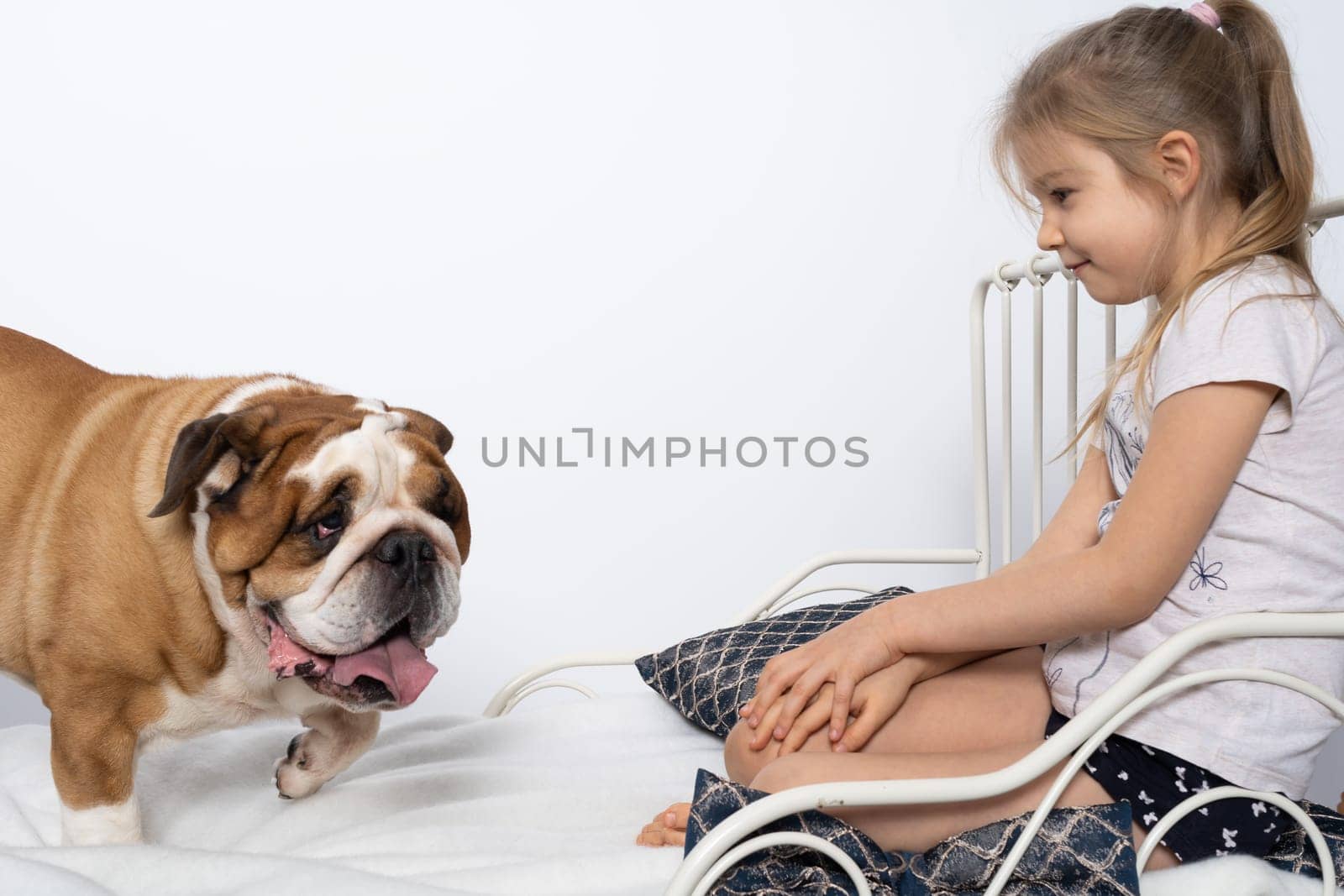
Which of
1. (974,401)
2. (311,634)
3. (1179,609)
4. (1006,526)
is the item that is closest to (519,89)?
(974,401)

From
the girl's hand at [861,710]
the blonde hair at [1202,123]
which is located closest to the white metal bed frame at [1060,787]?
the girl's hand at [861,710]

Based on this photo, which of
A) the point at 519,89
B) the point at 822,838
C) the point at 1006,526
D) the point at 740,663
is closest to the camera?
the point at 822,838

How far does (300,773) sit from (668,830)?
575 millimetres

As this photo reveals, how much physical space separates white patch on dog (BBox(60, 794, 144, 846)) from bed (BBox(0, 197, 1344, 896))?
5cm

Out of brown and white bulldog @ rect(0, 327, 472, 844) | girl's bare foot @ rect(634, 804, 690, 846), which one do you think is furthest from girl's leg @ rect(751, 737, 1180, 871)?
brown and white bulldog @ rect(0, 327, 472, 844)

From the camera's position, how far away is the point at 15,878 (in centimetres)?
112

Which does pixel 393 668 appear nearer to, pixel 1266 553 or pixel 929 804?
pixel 929 804

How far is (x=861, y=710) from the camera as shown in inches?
→ 49.5

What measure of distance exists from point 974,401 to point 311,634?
136cm

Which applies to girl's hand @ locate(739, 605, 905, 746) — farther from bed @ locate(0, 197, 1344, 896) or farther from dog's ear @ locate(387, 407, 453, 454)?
dog's ear @ locate(387, 407, 453, 454)

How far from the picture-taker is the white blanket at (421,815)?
1198mm

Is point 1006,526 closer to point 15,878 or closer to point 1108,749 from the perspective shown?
point 1108,749

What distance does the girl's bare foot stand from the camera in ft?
4.47

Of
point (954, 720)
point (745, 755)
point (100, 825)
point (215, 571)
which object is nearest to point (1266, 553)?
point (954, 720)
